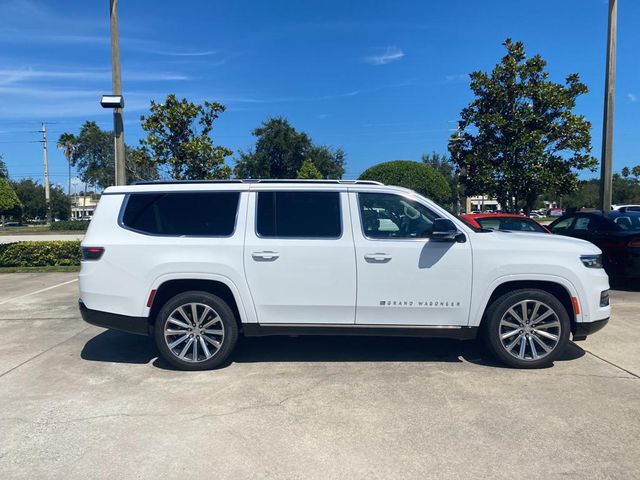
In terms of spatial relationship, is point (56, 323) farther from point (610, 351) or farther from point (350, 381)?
point (610, 351)

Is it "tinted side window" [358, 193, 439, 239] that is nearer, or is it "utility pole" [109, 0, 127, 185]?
"tinted side window" [358, 193, 439, 239]

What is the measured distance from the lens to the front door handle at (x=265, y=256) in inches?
199

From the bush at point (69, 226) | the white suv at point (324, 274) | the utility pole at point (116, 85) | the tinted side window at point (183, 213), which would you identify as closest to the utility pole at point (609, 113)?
the white suv at point (324, 274)

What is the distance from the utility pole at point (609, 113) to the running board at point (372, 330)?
887cm

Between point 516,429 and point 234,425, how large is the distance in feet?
7.17

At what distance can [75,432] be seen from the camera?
3.86m

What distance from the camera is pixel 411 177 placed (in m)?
33.3

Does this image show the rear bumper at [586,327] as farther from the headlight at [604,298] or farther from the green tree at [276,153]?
A: the green tree at [276,153]

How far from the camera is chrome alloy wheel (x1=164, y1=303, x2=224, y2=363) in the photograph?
16.9 feet

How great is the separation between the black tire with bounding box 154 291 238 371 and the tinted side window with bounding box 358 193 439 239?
1.71 m

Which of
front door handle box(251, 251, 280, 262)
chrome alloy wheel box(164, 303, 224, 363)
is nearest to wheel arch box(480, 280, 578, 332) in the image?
front door handle box(251, 251, 280, 262)

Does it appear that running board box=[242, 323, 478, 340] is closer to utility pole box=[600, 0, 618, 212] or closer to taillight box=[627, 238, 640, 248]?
taillight box=[627, 238, 640, 248]

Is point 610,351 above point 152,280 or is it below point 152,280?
below

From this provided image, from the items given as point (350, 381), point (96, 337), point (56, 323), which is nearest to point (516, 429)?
point (350, 381)
